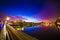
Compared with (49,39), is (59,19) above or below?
above

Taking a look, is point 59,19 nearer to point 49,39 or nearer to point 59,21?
point 59,21

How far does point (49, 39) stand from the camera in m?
23.0

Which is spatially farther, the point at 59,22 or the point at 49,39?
the point at 59,22

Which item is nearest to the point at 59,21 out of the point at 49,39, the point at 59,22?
the point at 59,22

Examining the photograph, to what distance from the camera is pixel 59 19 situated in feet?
195

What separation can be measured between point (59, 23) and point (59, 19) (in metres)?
3.02

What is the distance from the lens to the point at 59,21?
5856 centimetres

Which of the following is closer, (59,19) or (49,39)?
(49,39)

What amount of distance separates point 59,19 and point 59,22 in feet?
6.95

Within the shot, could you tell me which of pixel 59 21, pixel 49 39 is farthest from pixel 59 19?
pixel 49 39

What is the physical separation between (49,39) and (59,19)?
40030mm

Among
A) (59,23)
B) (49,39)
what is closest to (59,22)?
(59,23)

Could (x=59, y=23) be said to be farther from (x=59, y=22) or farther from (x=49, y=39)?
(x=49, y=39)

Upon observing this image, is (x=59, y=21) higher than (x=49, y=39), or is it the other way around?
(x=59, y=21)
